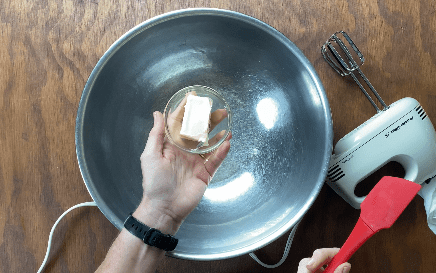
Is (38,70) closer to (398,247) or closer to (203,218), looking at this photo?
(203,218)

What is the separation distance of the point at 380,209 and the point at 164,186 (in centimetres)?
33

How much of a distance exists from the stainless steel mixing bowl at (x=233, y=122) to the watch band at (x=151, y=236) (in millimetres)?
19

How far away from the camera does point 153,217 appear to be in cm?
52

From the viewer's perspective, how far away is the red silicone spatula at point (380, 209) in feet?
1.58

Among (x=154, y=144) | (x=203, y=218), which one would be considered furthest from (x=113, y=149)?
(x=203, y=218)

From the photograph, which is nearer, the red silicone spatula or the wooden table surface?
the red silicone spatula

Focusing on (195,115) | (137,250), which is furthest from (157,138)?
(137,250)

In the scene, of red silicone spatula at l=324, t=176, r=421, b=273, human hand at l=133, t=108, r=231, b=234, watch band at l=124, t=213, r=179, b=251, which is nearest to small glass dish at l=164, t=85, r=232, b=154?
human hand at l=133, t=108, r=231, b=234

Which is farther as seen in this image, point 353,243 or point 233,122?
point 233,122

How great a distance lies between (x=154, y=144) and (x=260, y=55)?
233mm

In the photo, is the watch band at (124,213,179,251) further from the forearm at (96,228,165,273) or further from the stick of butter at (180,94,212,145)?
the stick of butter at (180,94,212,145)

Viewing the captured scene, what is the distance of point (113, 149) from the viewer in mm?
559

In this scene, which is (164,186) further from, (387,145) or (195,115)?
(387,145)

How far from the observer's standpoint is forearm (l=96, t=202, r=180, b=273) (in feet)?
1.65
